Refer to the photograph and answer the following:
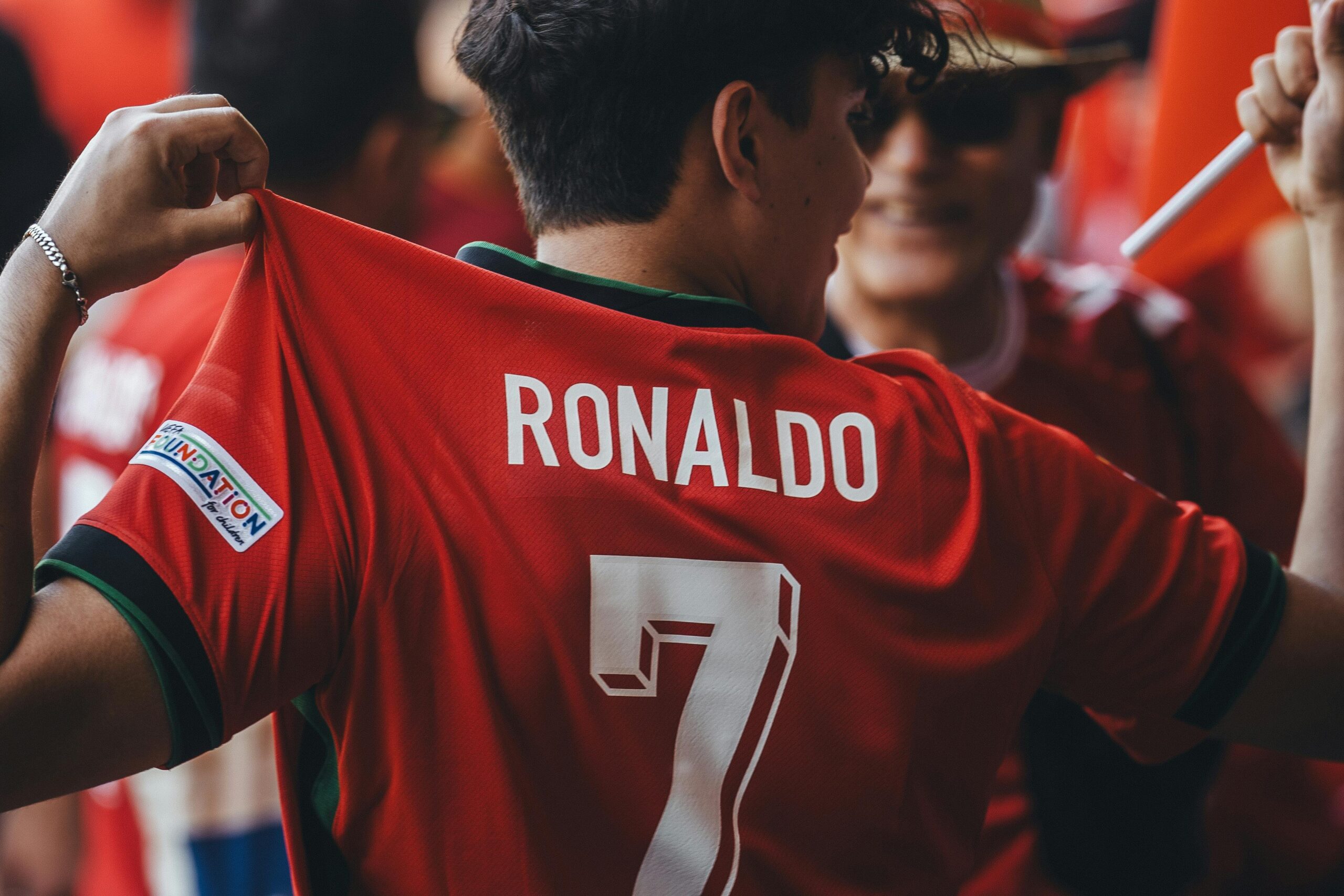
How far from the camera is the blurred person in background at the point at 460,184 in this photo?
11.2ft

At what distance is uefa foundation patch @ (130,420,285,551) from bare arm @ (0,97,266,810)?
9 cm

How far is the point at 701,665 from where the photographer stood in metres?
0.98

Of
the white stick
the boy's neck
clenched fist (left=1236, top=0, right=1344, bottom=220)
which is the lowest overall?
the boy's neck

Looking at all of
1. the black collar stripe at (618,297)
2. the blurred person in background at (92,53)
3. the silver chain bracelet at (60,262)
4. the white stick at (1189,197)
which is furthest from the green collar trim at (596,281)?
the blurred person in background at (92,53)

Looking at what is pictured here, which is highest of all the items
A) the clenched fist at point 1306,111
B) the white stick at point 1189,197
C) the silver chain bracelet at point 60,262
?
the clenched fist at point 1306,111

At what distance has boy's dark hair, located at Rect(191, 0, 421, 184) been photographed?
6.44ft

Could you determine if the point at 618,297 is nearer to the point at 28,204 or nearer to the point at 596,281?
the point at 596,281

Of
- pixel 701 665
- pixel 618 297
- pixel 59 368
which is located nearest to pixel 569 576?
pixel 701 665

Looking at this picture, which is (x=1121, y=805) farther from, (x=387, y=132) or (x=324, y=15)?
(x=324, y=15)

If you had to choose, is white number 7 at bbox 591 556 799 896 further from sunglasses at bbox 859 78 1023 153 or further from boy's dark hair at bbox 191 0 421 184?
boy's dark hair at bbox 191 0 421 184

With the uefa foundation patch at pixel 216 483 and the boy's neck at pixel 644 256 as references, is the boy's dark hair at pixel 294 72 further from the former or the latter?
the uefa foundation patch at pixel 216 483

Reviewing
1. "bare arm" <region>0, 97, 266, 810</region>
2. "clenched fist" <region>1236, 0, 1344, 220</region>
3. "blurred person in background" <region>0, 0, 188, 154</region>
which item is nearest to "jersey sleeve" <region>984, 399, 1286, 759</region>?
"clenched fist" <region>1236, 0, 1344, 220</region>

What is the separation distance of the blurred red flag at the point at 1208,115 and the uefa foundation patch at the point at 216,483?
4.49 ft

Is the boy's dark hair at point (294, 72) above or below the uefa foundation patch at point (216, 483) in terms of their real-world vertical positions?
above
